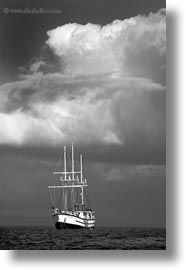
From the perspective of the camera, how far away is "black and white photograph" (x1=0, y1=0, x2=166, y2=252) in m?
7.66

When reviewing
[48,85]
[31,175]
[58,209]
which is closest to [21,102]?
[48,85]

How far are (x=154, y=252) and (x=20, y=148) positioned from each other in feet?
7.33

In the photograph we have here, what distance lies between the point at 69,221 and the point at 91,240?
0.51 metres

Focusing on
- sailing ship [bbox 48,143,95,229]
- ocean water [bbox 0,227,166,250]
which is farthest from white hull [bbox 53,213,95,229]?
ocean water [bbox 0,227,166,250]

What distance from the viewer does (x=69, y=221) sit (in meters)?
7.95

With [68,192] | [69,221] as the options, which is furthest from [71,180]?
[69,221]

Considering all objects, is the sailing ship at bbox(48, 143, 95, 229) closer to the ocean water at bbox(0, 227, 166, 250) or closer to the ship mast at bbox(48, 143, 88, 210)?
the ship mast at bbox(48, 143, 88, 210)

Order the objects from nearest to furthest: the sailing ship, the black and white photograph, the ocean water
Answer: the ocean water, the black and white photograph, the sailing ship

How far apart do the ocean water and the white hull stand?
23 centimetres

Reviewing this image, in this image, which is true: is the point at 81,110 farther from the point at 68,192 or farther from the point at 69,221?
the point at 69,221

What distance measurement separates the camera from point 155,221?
753cm

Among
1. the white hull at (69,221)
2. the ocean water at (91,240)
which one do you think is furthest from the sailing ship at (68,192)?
the ocean water at (91,240)
